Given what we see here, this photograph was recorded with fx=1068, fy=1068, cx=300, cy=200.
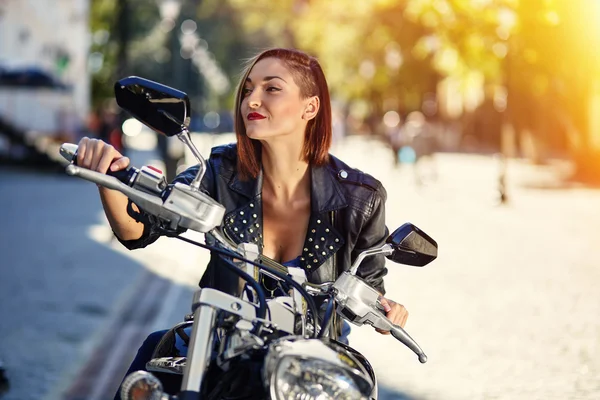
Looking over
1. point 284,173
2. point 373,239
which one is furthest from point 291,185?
point 373,239

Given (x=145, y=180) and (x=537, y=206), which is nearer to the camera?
(x=145, y=180)

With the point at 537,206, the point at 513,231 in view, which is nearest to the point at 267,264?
the point at 513,231

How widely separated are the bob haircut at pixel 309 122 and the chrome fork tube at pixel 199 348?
0.76 meters

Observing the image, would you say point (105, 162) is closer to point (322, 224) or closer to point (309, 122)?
point (322, 224)

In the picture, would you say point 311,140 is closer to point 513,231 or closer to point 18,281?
point 18,281

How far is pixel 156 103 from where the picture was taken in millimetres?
2395

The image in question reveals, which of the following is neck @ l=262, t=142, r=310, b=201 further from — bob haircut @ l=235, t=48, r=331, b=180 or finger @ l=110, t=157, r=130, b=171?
finger @ l=110, t=157, r=130, b=171

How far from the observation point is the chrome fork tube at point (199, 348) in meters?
2.19

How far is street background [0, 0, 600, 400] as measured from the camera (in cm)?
679

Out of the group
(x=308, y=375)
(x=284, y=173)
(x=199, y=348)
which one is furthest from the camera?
(x=284, y=173)

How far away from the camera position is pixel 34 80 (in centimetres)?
3036

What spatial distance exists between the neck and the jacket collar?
55mm

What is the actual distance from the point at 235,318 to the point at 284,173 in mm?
832

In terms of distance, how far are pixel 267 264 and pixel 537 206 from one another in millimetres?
17687
